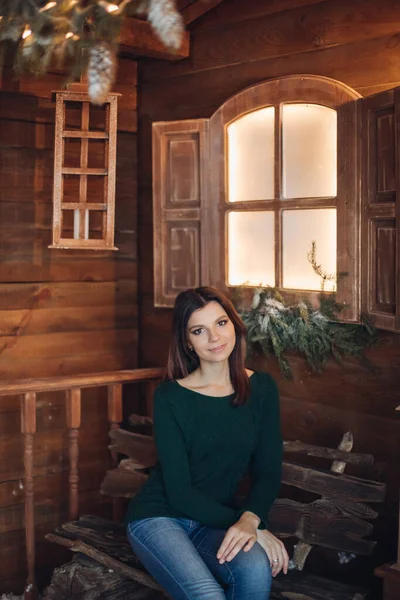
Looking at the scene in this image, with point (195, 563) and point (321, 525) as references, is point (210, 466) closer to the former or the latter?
point (195, 563)

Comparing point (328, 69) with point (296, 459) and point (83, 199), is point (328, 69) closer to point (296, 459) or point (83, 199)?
point (83, 199)

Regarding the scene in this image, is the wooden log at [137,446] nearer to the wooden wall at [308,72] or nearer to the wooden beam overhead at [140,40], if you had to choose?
the wooden wall at [308,72]

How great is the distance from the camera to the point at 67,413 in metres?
3.74

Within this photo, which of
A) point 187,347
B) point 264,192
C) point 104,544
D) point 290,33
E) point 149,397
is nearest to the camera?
point 187,347

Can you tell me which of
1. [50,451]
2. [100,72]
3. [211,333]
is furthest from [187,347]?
[100,72]

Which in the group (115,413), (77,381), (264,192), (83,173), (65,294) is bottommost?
(115,413)

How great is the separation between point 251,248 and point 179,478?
1322 millimetres

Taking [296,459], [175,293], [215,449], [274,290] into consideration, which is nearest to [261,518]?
[215,449]

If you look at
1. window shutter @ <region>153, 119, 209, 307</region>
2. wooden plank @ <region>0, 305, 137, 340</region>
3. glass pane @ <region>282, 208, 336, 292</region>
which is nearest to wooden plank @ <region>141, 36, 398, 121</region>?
window shutter @ <region>153, 119, 209, 307</region>

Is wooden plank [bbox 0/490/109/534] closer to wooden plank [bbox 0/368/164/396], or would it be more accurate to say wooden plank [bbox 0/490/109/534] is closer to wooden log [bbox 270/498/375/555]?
wooden plank [bbox 0/368/164/396]

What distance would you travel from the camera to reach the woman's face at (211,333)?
2.85m

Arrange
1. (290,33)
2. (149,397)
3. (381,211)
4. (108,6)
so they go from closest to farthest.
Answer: (108,6) → (381,211) → (290,33) → (149,397)

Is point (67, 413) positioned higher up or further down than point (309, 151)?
further down

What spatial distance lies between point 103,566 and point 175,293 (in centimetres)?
137
